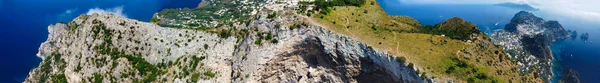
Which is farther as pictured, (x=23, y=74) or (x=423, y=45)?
(x=23, y=74)

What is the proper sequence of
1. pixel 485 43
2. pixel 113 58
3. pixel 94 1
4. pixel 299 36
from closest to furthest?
1. pixel 299 36
2. pixel 485 43
3. pixel 113 58
4. pixel 94 1

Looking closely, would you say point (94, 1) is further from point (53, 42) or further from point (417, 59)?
point (417, 59)

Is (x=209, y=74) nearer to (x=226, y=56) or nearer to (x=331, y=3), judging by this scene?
(x=226, y=56)

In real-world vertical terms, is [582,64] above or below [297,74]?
below

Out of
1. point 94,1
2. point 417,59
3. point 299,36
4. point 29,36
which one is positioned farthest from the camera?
point 94,1

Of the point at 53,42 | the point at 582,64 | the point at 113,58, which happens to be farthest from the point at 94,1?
the point at 582,64

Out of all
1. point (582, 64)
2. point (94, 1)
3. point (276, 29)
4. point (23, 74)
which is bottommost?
point (582, 64)

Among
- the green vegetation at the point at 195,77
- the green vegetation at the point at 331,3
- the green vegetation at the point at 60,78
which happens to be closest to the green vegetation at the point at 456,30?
the green vegetation at the point at 331,3
